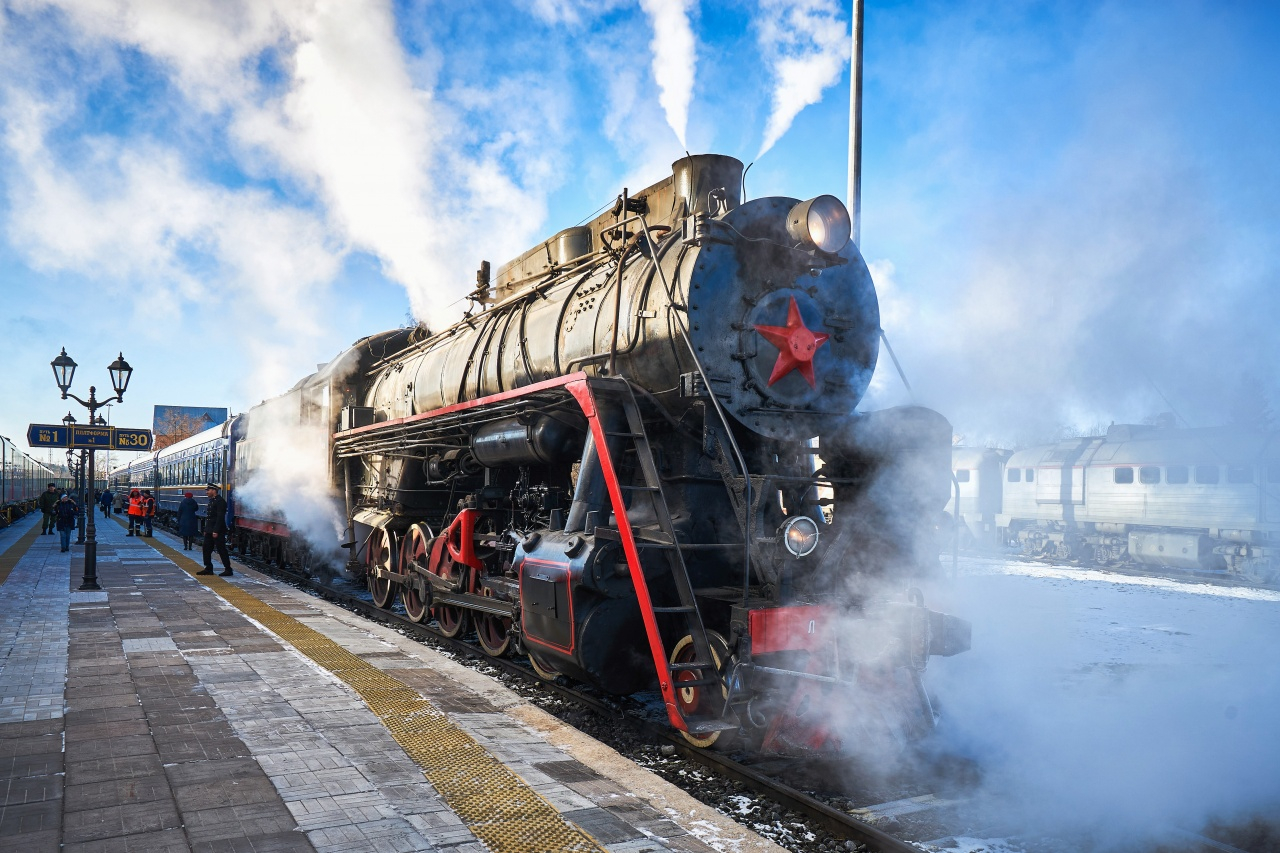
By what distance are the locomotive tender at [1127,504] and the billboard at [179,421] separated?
60.5 metres

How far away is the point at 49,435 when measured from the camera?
1292 cm

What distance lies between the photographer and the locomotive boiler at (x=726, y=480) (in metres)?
4.40

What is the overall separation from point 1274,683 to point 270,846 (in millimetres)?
6818

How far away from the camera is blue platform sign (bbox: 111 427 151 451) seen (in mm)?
13562

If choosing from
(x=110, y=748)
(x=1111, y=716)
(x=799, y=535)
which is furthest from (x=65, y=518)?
(x=1111, y=716)

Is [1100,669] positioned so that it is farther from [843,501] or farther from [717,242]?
[717,242]

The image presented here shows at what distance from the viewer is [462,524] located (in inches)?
283

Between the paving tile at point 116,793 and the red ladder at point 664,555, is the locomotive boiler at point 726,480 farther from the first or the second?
the paving tile at point 116,793

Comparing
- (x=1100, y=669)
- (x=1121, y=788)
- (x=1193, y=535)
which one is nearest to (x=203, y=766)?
(x=1121, y=788)

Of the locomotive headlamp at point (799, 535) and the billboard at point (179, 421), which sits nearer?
the locomotive headlamp at point (799, 535)

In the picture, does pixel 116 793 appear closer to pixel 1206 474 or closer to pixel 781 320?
pixel 781 320

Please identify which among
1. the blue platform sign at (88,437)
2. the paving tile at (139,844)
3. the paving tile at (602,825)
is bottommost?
the paving tile at (602,825)

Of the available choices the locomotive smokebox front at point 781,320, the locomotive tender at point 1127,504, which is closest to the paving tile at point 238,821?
the locomotive smokebox front at point 781,320

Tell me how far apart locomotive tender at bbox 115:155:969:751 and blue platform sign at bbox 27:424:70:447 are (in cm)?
1004
